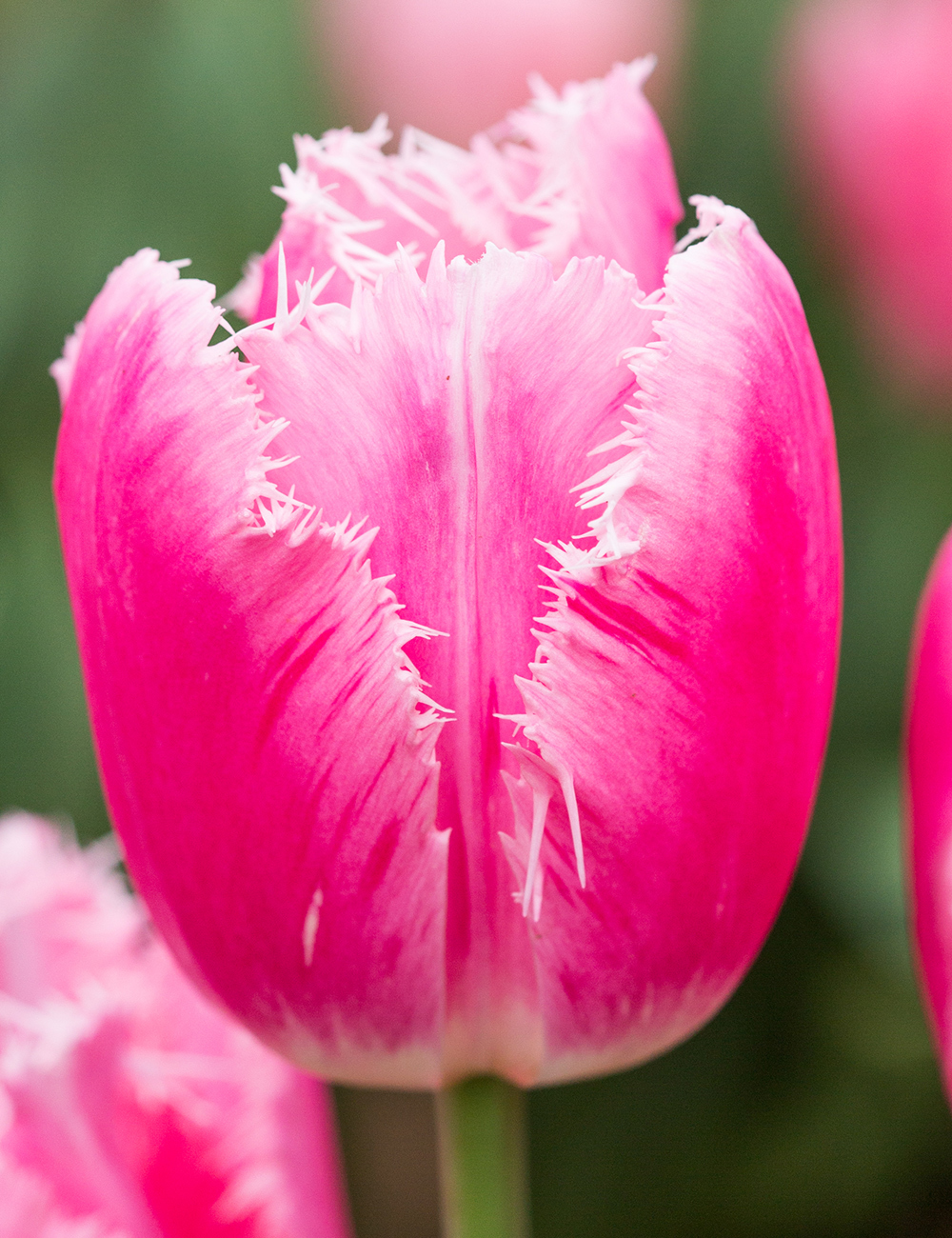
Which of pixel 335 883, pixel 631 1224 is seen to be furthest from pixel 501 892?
pixel 631 1224

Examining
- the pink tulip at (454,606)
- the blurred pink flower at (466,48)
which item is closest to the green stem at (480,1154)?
the pink tulip at (454,606)

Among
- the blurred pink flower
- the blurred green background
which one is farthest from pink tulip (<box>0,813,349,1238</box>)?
the blurred pink flower

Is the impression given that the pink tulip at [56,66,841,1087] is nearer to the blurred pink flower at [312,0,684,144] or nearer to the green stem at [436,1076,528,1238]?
the green stem at [436,1076,528,1238]

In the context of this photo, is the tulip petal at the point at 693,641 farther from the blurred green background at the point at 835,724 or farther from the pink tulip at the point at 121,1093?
the blurred green background at the point at 835,724

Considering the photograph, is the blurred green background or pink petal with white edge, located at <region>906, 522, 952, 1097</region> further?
the blurred green background

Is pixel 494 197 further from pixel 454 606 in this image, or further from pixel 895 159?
pixel 895 159

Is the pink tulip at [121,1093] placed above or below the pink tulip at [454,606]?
below

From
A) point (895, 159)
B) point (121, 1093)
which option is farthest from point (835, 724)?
point (121, 1093)

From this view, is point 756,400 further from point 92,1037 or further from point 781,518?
point 92,1037
